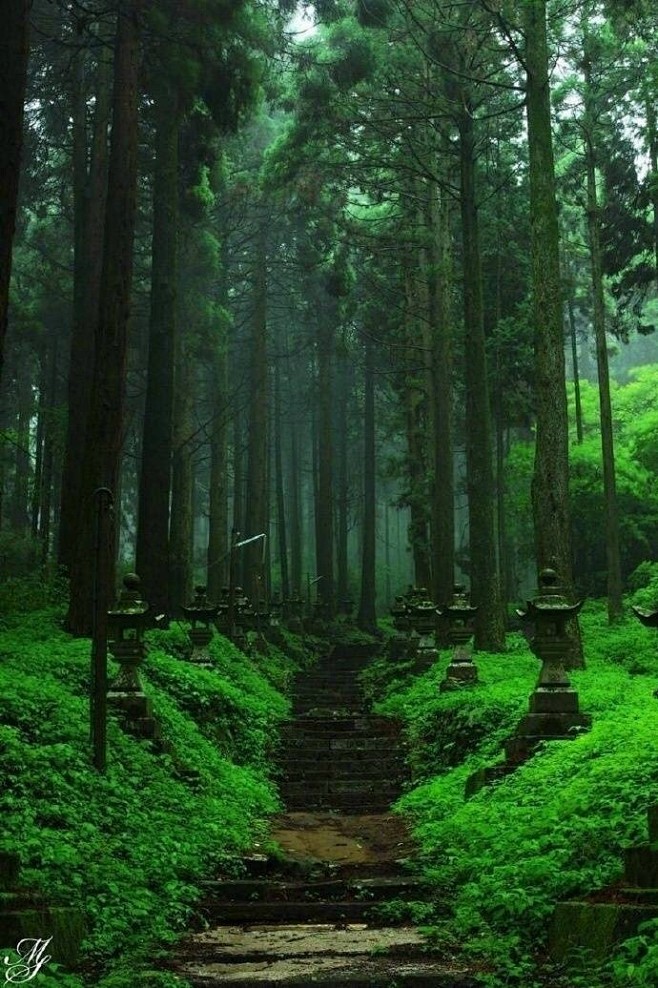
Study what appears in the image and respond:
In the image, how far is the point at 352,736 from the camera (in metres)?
14.9

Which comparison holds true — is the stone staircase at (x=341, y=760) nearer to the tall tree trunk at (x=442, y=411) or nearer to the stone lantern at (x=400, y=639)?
the stone lantern at (x=400, y=639)

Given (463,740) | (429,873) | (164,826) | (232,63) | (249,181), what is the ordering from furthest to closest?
(249,181) → (232,63) → (463,740) → (164,826) → (429,873)

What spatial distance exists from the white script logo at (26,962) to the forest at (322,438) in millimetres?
78

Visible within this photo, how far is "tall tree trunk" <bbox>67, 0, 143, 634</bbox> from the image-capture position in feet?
43.4

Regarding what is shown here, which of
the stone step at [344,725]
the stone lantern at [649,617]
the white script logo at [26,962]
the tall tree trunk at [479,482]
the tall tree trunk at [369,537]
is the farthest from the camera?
the tall tree trunk at [369,537]

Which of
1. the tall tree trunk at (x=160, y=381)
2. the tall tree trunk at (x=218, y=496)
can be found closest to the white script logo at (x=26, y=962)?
the tall tree trunk at (x=160, y=381)

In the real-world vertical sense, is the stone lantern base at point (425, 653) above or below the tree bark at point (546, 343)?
below

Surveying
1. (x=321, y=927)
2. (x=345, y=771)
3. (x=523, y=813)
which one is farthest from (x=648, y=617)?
(x=345, y=771)

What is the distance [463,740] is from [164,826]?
15.7ft

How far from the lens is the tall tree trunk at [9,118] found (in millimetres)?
7559

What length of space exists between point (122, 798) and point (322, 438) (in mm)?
27553

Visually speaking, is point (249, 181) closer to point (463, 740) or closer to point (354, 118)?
point (354, 118)

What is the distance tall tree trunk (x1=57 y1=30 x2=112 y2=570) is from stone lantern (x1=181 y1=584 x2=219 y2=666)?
8.29 ft

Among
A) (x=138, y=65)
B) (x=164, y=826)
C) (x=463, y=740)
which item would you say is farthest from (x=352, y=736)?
(x=138, y=65)
